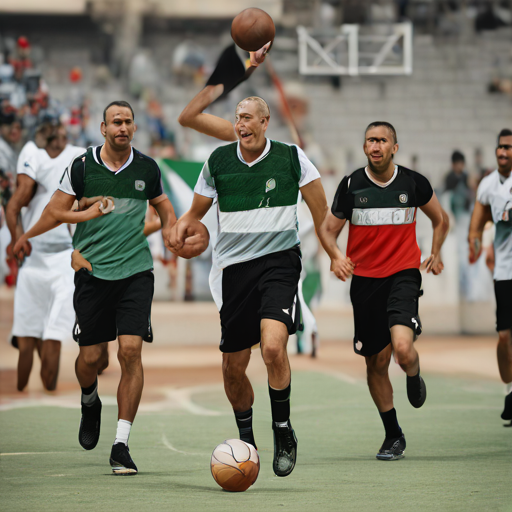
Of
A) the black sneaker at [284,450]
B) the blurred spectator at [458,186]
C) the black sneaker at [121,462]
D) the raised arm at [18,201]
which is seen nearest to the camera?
the black sneaker at [284,450]

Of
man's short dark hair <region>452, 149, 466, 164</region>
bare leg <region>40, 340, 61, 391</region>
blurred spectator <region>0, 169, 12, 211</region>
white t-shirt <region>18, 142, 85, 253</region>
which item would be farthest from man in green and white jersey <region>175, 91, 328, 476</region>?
man's short dark hair <region>452, 149, 466, 164</region>

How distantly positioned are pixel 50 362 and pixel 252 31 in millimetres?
4634

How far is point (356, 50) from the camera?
20109 millimetres

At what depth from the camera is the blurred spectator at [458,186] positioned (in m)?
17.7

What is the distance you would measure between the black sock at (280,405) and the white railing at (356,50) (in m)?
15.2

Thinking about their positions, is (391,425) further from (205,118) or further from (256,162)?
(205,118)

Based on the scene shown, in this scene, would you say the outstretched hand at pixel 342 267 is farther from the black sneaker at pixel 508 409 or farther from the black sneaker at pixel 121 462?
the black sneaker at pixel 508 409

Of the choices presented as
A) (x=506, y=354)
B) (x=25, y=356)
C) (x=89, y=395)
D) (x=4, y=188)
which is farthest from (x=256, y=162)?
(x=4, y=188)

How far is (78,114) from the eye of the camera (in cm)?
1805

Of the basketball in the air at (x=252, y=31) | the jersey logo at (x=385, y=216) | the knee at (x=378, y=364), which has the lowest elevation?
the knee at (x=378, y=364)

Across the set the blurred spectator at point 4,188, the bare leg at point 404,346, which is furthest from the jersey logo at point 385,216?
the blurred spectator at point 4,188

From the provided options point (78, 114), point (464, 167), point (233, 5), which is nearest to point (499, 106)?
point (464, 167)

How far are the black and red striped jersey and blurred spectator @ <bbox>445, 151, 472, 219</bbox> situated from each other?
11509mm

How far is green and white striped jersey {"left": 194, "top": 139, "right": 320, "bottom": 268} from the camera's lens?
577 centimetres
